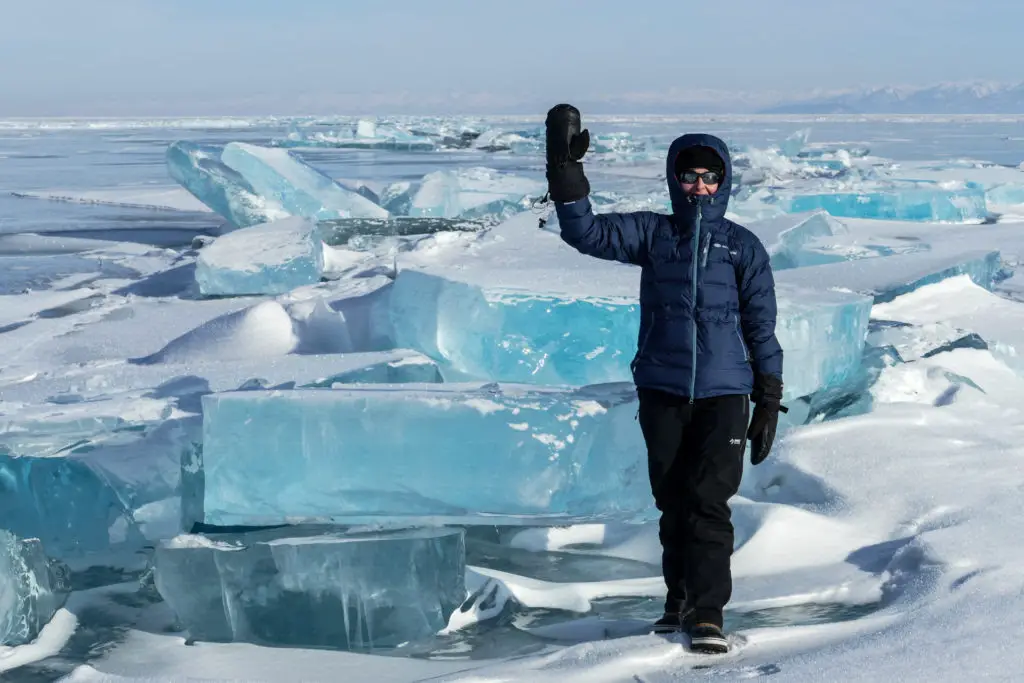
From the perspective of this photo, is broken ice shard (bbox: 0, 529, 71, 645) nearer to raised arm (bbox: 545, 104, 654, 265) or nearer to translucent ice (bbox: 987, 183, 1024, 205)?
raised arm (bbox: 545, 104, 654, 265)

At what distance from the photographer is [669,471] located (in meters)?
2.07

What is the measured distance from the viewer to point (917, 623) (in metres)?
1.97

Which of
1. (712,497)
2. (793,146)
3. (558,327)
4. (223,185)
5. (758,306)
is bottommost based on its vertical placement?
(712,497)

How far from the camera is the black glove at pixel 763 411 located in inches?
79.4

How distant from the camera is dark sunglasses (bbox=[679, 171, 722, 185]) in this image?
201cm

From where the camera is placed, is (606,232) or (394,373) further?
(394,373)

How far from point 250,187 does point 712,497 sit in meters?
6.58

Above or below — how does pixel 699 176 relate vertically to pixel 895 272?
above

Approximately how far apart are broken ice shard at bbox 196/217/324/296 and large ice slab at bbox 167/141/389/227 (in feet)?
6.87

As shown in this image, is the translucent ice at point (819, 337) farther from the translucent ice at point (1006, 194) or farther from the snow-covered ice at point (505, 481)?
the translucent ice at point (1006, 194)

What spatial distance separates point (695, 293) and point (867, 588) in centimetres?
77

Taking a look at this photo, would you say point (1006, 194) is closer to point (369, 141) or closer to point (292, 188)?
point (292, 188)

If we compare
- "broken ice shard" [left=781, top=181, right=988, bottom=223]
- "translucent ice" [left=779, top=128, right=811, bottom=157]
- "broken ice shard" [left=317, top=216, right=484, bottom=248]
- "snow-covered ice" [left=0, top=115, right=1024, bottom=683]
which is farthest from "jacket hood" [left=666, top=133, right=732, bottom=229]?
"translucent ice" [left=779, top=128, right=811, bottom=157]

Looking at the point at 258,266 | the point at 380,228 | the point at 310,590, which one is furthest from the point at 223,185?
the point at 310,590
